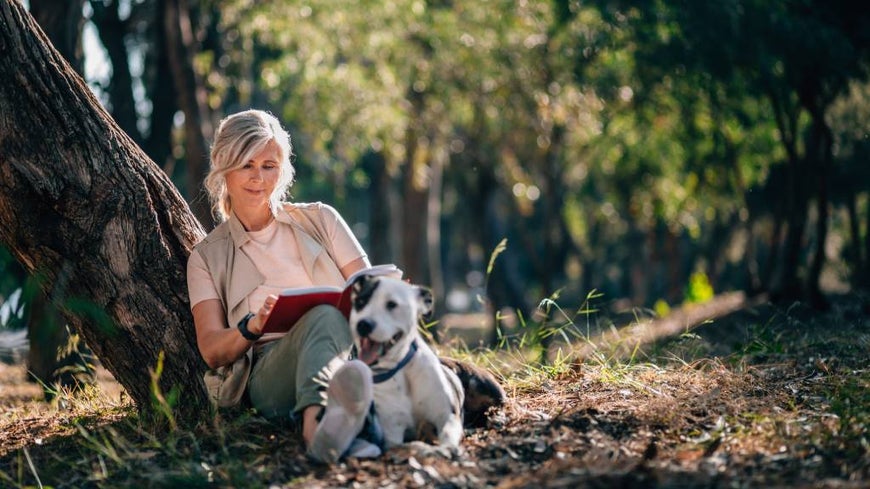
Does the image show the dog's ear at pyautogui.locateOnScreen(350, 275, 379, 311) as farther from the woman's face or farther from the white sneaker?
the woman's face

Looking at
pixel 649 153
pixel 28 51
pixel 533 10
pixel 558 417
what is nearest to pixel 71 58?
pixel 28 51

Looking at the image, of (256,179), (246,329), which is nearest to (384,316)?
(246,329)

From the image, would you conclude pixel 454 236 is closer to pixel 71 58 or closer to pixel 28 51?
pixel 71 58

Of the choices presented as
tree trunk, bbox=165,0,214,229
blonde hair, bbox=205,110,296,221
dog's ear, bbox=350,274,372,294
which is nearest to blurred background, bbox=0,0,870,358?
tree trunk, bbox=165,0,214,229

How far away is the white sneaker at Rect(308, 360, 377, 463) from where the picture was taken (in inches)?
174

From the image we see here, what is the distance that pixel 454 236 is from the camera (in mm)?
49000

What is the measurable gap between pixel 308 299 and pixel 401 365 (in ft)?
1.93

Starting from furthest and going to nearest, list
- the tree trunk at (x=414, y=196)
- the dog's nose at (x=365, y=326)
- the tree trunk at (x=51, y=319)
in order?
the tree trunk at (x=414, y=196), the tree trunk at (x=51, y=319), the dog's nose at (x=365, y=326)

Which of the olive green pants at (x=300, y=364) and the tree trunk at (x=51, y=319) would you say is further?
the tree trunk at (x=51, y=319)

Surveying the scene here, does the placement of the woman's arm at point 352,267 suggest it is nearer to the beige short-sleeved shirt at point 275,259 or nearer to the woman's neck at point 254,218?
the beige short-sleeved shirt at point 275,259

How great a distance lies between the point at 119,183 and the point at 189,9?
8.57m

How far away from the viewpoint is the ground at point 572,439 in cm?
440

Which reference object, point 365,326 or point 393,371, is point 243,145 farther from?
point 393,371

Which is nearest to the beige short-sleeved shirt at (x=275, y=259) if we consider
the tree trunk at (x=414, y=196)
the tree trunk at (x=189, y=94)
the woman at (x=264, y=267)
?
the woman at (x=264, y=267)
